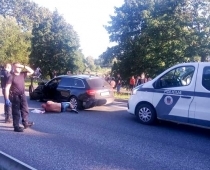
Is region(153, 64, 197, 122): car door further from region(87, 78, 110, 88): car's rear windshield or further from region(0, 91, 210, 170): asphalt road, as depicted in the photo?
region(87, 78, 110, 88): car's rear windshield

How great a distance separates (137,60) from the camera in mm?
29781

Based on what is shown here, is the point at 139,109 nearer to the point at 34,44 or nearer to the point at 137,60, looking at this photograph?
the point at 137,60

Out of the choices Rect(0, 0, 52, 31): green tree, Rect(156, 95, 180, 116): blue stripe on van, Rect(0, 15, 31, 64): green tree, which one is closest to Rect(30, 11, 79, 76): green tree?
Rect(0, 15, 31, 64): green tree

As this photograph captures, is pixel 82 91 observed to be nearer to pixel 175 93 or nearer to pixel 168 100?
pixel 168 100

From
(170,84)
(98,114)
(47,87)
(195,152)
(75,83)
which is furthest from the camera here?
(47,87)

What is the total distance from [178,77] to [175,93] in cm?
50

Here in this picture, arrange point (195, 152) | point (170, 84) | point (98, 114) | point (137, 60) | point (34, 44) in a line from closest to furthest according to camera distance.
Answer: point (195, 152) → point (170, 84) → point (98, 114) → point (137, 60) → point (34, 44)

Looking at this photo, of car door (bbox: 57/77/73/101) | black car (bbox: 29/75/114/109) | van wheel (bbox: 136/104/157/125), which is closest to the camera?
van wheel (bbox: 136/104/157/125)

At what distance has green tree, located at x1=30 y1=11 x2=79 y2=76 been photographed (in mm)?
32844

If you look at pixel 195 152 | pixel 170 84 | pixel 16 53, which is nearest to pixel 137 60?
pixel 16 53

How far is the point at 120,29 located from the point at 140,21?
8.03 ft

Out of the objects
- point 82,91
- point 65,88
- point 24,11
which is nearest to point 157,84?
point 82,91

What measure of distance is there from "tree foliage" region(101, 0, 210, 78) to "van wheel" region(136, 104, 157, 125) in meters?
18.4

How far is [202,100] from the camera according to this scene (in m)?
7.25
